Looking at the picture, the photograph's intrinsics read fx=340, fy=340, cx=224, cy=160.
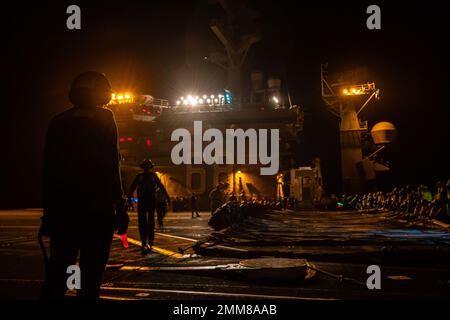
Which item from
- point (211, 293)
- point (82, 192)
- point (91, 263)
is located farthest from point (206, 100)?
point (91, 263)

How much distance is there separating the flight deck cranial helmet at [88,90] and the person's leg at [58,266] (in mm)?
1111

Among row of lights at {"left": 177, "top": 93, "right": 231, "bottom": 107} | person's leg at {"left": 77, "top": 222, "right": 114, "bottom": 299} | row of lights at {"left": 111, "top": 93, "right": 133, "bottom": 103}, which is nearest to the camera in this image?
person's leg at {"left": 77, "top": 222, "right": 114, "bottom": 299}

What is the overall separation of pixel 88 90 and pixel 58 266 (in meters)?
1.41

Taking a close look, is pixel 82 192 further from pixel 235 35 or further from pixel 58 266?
pixel 235 35

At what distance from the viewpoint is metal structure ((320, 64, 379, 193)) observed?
38.5 m

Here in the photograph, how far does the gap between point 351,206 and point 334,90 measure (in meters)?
18.9

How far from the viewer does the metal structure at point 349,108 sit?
3847 centimetres

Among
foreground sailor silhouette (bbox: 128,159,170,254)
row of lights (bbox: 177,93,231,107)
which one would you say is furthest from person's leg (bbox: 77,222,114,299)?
row of lights (bbox: 177,93,231,107)

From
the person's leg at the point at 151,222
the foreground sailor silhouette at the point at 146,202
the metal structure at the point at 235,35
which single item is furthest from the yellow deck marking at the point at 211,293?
the metal structure at the point at 235,35

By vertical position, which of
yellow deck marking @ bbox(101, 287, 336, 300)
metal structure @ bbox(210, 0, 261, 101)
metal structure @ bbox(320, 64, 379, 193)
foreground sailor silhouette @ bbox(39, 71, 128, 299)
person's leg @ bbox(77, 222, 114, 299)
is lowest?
yellow deck marking @ bbox(101, 287, 336, 300)

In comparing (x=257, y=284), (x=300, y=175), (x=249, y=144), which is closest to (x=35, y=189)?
(x=249, y=144)

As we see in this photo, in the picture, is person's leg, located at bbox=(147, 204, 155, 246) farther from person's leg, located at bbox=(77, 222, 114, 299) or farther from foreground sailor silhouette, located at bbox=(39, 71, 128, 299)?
person's leg, located at bbox=(77, 222, 114, 299)

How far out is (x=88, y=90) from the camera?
2.84 metres
